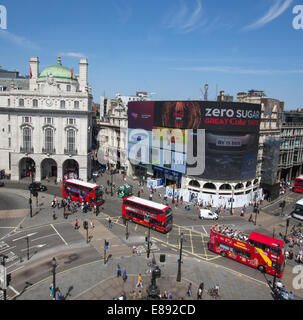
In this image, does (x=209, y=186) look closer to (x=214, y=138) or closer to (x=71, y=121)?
(x=214, y=138)

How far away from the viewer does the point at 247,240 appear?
2870 centimetres

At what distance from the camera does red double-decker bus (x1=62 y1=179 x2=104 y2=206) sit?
42.6m

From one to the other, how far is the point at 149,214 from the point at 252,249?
13440 mm

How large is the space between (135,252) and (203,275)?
308 inches

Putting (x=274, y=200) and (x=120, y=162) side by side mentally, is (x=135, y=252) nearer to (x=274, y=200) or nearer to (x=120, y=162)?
(x=274, y=200)

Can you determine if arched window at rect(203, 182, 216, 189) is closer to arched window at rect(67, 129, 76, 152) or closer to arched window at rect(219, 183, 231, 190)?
arched window at rect(219, 183, 231, 190)

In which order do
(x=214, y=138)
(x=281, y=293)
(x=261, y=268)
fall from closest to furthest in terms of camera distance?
(x=281, y=293) → (x=261, y=268) → (x=214, y=138)

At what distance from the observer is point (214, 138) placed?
47656mm

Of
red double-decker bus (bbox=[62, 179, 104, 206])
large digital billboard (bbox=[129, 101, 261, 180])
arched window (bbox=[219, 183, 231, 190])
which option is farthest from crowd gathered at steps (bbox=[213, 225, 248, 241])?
red double-decker bus (bbox=[62, 179, 104, 206])

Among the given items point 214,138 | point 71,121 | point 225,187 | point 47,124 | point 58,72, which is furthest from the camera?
point 58,72

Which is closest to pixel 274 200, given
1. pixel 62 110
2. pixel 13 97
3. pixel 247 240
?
pixel 247 240

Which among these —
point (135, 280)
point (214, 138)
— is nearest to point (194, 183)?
point (214, 138)

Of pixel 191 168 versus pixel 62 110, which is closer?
pixel 191 168

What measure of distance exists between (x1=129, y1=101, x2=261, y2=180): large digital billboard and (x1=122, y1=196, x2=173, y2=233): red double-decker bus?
52.6 feet
